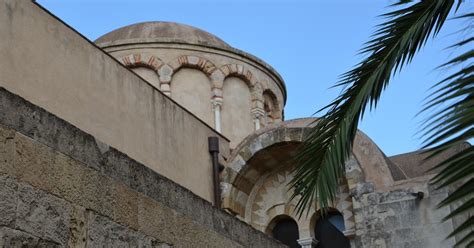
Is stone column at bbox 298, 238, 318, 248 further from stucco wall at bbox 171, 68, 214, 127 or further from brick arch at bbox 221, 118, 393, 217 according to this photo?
stucco wall at bbox 171, 68, 214, 127

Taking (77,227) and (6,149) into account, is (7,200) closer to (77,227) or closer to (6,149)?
(6,149)

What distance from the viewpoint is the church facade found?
4.40m

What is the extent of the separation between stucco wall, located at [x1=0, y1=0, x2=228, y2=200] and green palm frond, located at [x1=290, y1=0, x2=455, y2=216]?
483 centimetres

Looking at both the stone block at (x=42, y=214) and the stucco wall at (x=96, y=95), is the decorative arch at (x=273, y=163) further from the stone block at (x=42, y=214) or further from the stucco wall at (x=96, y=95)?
the stone block at (x=42, y=214)

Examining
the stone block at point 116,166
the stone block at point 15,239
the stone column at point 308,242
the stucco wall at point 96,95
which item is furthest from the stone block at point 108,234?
the stone column at point 308,242

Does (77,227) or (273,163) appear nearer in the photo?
(77,227)

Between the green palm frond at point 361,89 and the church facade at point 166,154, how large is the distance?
2.88 ft

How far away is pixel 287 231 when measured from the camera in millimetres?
13234

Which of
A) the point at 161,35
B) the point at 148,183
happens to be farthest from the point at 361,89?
the point at 161,35

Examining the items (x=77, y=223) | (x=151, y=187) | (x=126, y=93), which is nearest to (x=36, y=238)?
(x=77, y=223)

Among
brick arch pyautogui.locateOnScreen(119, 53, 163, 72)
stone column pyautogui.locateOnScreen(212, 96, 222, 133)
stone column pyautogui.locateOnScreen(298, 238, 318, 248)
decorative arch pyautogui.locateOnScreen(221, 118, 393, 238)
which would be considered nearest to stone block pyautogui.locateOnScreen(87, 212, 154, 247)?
decorative arch pyautogui.locateOnScreen(221, 118, 393, 238)

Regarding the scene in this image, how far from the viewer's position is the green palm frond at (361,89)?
15.2 feet

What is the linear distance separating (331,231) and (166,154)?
3284mm

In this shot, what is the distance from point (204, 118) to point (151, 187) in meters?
10.5
